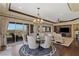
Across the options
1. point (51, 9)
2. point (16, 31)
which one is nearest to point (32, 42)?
point (16, 31)

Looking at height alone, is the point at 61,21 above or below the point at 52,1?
below

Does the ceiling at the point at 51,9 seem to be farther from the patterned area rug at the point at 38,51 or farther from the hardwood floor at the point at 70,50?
the patterned area rug at the point at 38,51

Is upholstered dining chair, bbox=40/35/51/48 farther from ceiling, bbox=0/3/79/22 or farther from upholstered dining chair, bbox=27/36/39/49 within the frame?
ceiling, bbox=0/3/79/22

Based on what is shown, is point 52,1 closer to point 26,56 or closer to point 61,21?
point 61,21

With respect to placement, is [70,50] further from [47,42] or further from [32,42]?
[32,42]

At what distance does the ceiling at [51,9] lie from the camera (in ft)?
7.54

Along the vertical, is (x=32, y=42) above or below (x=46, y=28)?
below

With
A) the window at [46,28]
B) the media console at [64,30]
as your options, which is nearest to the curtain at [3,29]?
the window at [46,28]

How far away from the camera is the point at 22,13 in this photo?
7.58ft

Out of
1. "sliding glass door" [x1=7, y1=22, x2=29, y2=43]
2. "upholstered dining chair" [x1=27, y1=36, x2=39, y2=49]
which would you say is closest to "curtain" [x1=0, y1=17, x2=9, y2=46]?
"sliding glass door" [x1=7, y1=22, x2=29, y2=43]

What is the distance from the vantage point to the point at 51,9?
7.69 feet

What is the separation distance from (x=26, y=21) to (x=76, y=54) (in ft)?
4.52

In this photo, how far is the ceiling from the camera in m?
2.30

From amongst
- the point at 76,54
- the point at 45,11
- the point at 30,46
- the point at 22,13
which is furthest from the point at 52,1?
the point at 76,54
